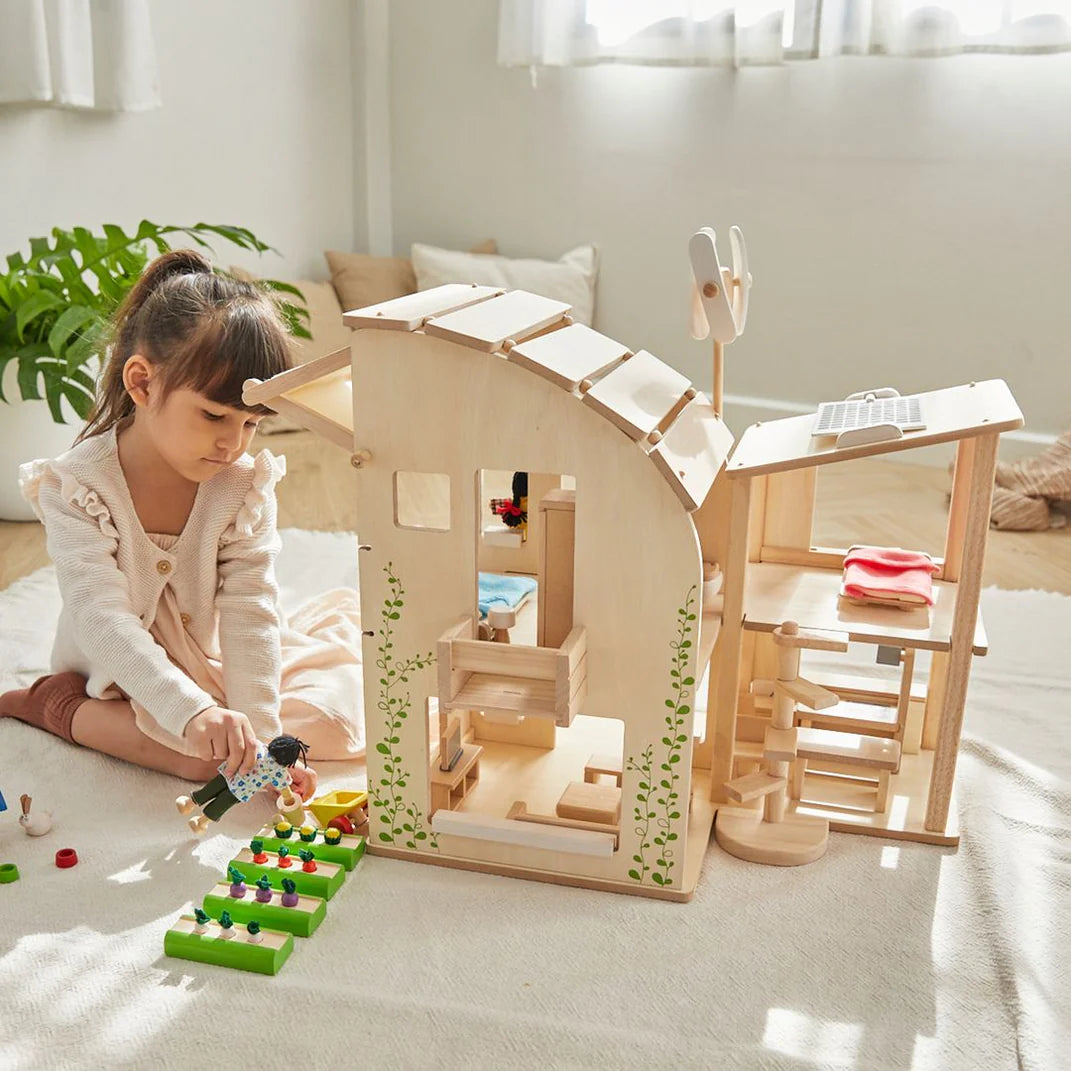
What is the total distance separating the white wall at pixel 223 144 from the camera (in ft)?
8.85

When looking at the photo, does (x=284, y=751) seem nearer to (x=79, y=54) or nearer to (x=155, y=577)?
(x=155, y=577)

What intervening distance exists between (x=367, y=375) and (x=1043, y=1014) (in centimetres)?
90

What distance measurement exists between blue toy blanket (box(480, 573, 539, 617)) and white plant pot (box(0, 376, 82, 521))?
111 cm

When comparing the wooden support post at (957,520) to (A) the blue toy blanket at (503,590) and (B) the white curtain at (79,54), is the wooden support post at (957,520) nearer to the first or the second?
(A) the blue toy blanket at (503,590)

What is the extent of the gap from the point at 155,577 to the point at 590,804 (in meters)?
0.62

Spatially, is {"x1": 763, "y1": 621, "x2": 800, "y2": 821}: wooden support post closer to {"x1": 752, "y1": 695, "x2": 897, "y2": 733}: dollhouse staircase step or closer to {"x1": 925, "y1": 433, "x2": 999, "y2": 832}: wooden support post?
{"x1": 752, "y1": 695, "x2": 897, "y2": 733}: dollhouse staircase step

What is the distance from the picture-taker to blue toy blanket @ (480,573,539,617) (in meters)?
1.74

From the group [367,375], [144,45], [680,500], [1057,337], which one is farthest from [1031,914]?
[144,45]

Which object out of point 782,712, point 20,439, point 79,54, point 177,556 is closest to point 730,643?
point 782,712

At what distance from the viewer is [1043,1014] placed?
3.71 ft

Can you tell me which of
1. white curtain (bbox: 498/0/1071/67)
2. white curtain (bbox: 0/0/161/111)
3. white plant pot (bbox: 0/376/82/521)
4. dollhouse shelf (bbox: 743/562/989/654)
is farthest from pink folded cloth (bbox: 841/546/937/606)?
white curtain (bbox: 0/0/161/111)

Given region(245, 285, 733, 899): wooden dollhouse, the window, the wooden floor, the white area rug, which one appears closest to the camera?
the white area rug

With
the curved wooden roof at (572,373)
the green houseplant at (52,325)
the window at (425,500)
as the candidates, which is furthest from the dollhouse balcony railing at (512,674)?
the window at (425,500)

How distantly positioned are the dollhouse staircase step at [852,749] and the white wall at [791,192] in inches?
75.1
